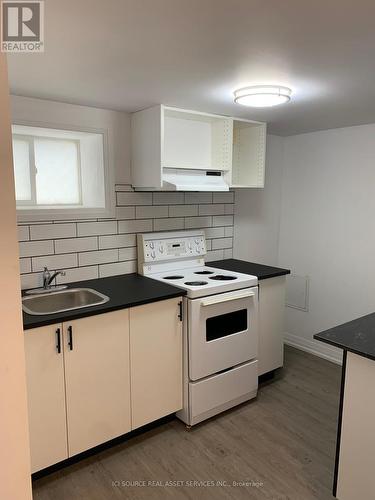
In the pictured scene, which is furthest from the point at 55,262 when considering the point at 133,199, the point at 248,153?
the point at 248,153

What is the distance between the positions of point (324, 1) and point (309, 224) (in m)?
2.60

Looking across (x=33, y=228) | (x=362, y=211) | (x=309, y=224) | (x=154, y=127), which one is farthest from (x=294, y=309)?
(x=33, y=228)

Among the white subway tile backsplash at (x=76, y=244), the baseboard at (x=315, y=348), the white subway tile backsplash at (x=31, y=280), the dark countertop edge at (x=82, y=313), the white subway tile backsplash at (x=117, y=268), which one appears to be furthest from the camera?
the baseboard at (x=315, y=348)

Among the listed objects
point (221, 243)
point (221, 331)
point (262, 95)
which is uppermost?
point (262, 95)

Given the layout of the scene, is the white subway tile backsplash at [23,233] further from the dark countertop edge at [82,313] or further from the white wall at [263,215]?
the white wall at [263,215]

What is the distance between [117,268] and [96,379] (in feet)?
2.91

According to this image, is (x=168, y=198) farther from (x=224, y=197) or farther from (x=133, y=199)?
(x=224, y=197)

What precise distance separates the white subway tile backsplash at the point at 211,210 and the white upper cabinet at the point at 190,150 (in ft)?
0.93

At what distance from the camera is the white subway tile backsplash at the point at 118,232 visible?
7.76 ft

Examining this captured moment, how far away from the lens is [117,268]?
2740 mm

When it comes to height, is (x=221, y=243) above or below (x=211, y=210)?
below

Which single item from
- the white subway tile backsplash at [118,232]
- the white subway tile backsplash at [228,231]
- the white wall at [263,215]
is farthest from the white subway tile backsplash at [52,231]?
the white wall at [263,215]

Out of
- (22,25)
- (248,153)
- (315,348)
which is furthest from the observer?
(315,348)

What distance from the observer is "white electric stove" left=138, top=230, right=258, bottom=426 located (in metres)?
2.39
